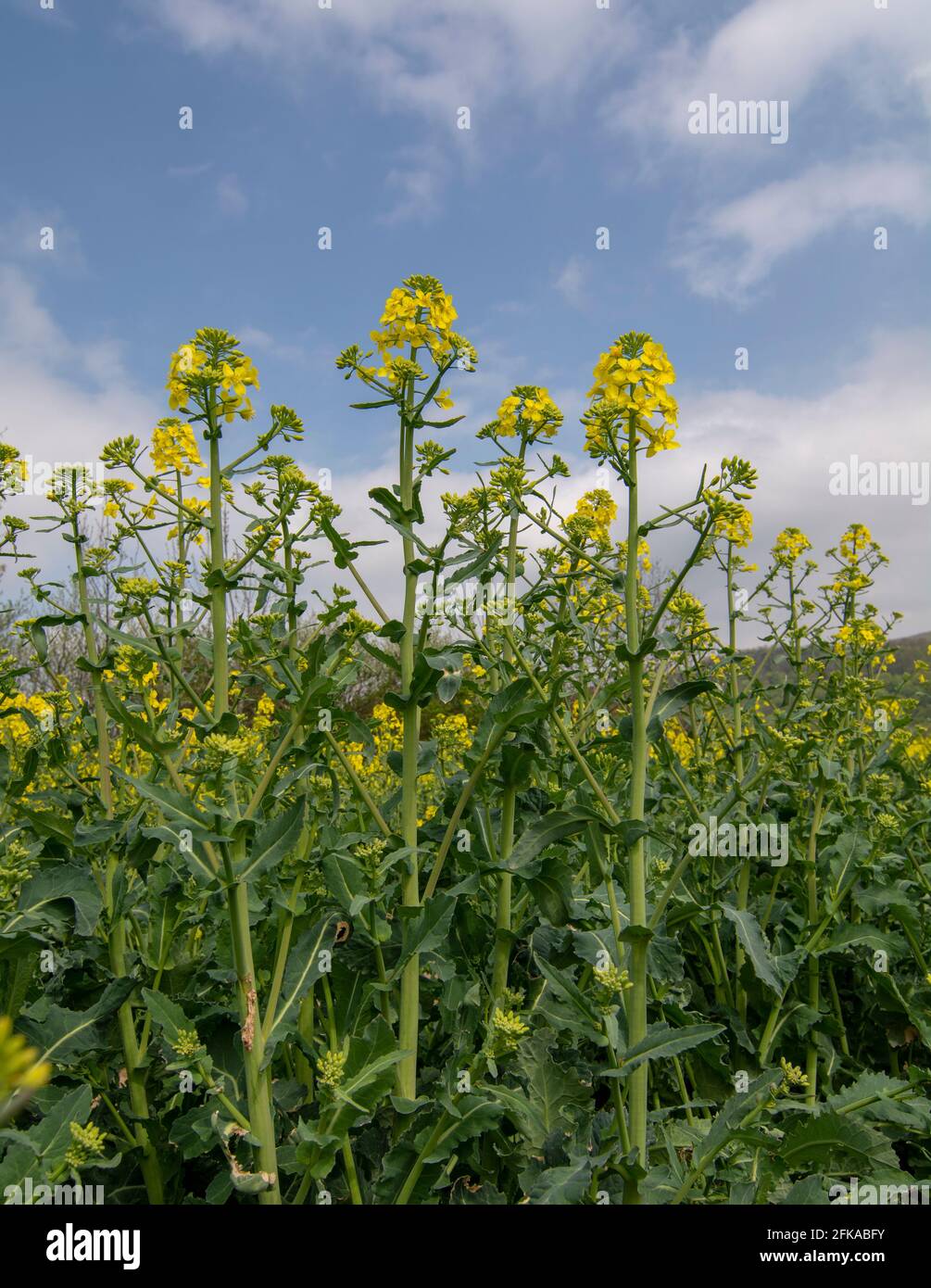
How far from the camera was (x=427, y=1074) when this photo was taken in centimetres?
271

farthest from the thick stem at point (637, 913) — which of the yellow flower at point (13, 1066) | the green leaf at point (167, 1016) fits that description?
the yellow flower at point (13, 1066)

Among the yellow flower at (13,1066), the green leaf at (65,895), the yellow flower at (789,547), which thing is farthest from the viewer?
the yellow flower at (789,547)

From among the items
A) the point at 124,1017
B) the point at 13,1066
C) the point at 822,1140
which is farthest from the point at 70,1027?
the point at 13,1066

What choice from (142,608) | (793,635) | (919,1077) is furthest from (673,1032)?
(793,635)

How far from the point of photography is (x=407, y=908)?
2.35 meters

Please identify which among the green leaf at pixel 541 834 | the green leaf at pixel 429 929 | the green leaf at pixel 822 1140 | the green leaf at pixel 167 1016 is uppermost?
the green leaf at pixel 541 834

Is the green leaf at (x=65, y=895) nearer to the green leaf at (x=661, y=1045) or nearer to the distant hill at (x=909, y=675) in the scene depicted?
the green leaf at (x=661, y=1045)

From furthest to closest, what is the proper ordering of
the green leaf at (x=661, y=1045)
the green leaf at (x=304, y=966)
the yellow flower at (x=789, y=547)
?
the yellow flower at (x=789, y=547), the green leaf at (x=304, y=966), the green leaf at (x=661, y=1045)

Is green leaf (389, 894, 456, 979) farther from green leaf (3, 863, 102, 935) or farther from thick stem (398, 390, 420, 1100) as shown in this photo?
green leaf (3, 863, 102, 935)

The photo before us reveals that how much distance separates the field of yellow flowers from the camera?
88.3 inches

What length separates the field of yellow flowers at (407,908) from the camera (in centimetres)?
224
